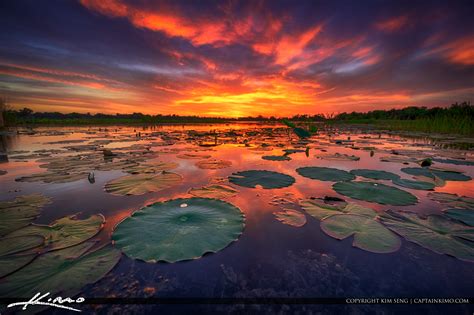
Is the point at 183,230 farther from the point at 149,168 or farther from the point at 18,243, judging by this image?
the point at 149,168

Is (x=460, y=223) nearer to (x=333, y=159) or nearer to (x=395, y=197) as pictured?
(x=395, y=197)

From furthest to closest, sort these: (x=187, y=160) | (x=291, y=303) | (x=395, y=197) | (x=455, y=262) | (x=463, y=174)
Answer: (x=187, y=160)
(x=463, y=174)
(x=395, y=197)
(x=455, y=262)
(x=291, y=303)

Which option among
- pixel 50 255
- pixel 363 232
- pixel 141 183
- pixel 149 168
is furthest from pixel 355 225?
pixel 149 168

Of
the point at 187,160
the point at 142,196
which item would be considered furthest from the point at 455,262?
the point at 187,160

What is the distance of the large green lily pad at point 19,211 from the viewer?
176 centimetres

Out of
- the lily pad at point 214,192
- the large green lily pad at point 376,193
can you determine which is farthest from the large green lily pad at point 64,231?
the large green lily pad at point 376,193

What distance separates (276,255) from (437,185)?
3.29m

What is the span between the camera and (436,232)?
5.70ft

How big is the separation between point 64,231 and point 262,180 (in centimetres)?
253

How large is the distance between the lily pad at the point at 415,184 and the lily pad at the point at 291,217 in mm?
2125

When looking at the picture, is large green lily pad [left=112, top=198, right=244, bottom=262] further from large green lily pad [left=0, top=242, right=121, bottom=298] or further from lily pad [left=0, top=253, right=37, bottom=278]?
lily pad [left=0, top=253, right=37, bottom=278]

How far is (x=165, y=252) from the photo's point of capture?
145 cm
